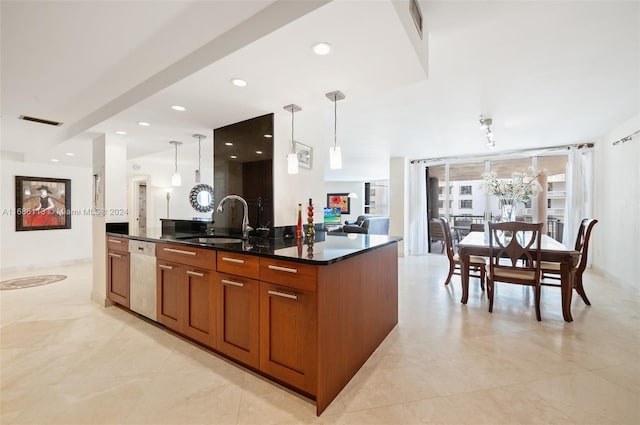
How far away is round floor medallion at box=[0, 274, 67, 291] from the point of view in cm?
414

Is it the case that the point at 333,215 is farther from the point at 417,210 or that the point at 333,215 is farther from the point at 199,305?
the point at 199,305

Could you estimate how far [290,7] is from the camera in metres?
1.35

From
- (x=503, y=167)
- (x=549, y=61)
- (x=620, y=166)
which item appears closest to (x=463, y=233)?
(x=503, y=167)

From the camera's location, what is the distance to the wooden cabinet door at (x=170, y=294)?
2.32 m

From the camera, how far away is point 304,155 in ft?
9.64

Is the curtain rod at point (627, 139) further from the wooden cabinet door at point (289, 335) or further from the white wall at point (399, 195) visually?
the wooden cabinet door at point (289, 335)

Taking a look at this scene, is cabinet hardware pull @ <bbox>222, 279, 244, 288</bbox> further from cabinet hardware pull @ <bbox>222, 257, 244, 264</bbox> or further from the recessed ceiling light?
the recessed ceiling light

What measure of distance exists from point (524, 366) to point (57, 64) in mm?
4035

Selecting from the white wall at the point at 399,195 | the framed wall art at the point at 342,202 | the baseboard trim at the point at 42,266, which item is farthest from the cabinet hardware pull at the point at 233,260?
the framed wall art at the point at 342,202

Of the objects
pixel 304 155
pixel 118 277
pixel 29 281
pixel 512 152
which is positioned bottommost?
pixel 29 281

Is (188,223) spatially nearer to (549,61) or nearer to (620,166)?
(549,61)

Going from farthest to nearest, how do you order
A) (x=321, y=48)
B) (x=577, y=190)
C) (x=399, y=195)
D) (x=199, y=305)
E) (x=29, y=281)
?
(x=399, y=195) < (x=577, y=190) < (x=29, y=281) < (x=199, y=305) < (x=321, y=48)

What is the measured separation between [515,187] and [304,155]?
283 cm

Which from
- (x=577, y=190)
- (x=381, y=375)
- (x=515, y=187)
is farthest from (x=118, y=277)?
(x=577, y=190)
